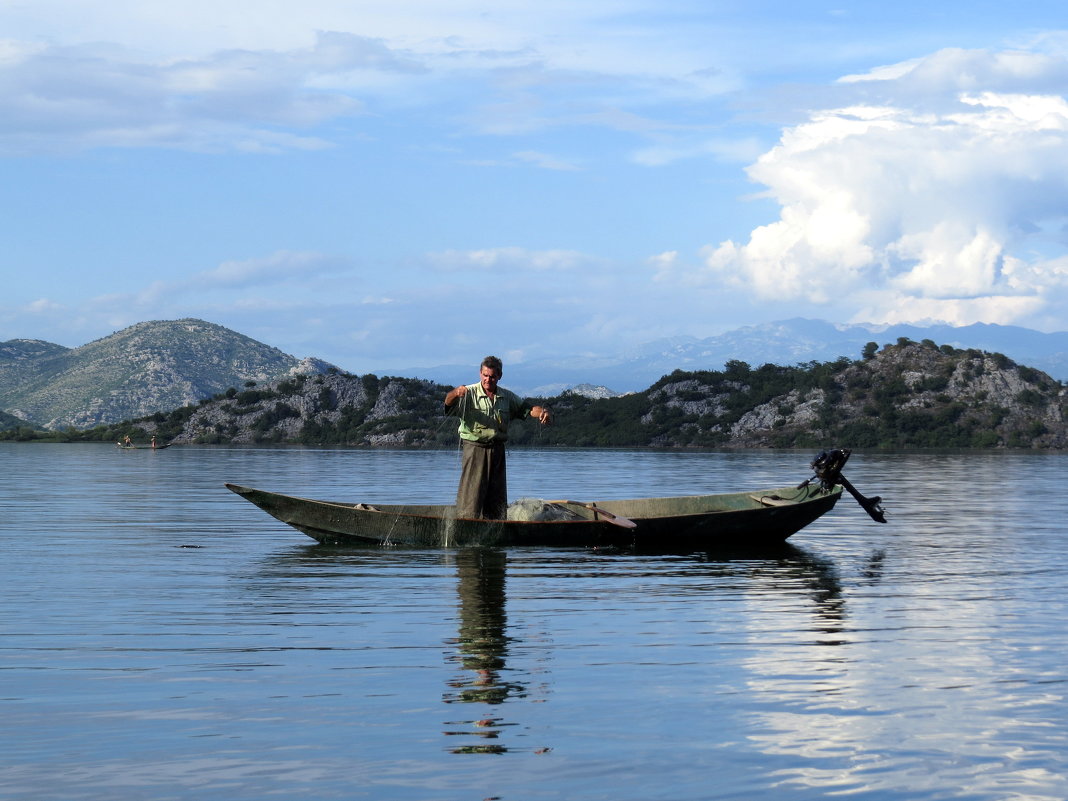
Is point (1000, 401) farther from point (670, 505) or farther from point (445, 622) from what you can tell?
point (445, 622)

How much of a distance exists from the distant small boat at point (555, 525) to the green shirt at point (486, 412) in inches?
70.8

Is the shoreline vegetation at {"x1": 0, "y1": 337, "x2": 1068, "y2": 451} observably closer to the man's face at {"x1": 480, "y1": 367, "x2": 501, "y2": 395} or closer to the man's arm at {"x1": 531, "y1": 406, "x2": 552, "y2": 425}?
the man's face at {"x1": 480, "y1": 367, "x2": 501, "y2": 395}

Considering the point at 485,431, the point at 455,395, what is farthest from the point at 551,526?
the point at 455,395

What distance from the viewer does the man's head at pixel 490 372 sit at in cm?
2156

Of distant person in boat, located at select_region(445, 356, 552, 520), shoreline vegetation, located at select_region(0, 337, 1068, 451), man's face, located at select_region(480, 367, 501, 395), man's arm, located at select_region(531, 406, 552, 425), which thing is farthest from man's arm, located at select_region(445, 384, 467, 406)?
shoreline vegetation, located at select_region(0, 337, 1068, 451)

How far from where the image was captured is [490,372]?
2170 centimetres

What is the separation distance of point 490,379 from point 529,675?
10.1 metres

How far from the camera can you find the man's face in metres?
21.7

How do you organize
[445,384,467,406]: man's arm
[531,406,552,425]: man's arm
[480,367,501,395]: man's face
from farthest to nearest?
[480,367,501,395]: man's face < [445,384,467,406]: man's arm < [531,406,552,425]: man's arm

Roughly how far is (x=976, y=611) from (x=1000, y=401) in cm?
15597

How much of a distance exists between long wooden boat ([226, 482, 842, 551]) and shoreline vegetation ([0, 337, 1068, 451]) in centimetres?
12736

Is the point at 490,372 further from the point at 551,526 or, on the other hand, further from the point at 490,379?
the point at 551,526

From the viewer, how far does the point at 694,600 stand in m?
18.0

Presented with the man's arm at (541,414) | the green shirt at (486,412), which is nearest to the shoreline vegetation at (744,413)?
the green shirt at (486,412)
